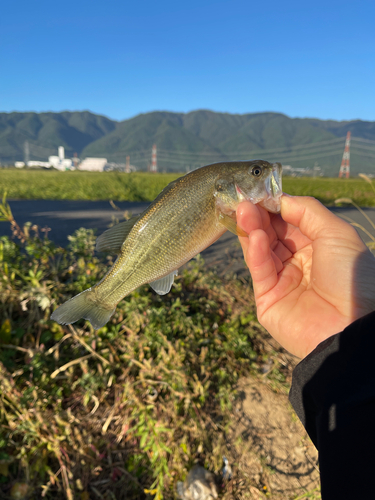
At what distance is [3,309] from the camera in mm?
3211

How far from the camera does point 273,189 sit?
73.0 inches

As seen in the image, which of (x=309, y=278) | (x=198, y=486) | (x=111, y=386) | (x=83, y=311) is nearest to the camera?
(x=83, y=311)

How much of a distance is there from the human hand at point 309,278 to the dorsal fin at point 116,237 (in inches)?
26.2

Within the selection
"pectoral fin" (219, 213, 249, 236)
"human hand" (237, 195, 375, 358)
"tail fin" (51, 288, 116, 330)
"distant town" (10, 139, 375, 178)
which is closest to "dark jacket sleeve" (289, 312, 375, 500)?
"human hand" (237, 195, 375, 358)

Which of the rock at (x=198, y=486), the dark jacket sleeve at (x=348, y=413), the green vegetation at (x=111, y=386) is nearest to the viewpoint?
the dark jacket sleeve at (x=348, y=413)

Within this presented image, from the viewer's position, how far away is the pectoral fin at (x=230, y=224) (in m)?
1.84

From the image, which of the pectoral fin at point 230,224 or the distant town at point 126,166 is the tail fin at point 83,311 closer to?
the pectoral fin at point 230,224

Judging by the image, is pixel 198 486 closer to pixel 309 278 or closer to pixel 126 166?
pixel 309 278

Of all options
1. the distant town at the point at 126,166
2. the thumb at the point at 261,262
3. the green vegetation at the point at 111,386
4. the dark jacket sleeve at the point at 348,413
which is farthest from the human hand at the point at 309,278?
the distant town at the point at 126,166

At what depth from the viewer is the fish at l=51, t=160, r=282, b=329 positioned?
176 centimetres

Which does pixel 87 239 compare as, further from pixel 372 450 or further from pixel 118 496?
pixel 372 450

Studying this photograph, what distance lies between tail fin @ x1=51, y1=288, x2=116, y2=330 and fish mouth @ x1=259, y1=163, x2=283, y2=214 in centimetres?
120

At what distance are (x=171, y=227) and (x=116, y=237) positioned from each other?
345 millimetres

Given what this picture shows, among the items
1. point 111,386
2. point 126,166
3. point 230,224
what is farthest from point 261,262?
point 126,166
